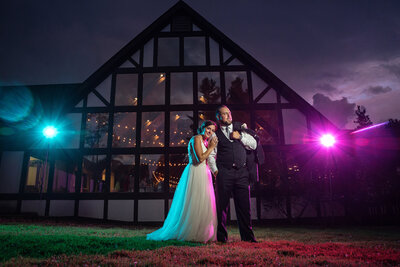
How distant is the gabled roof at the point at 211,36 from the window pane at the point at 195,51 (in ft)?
1.84

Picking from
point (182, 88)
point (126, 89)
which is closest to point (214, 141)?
point (182, 88)

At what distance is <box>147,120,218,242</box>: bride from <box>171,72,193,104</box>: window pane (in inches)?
238

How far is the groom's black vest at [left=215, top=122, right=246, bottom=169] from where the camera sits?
Answer: 4.29 m

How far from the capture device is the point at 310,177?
905 centimetres

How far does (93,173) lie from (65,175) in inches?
47.1

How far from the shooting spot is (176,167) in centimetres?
990

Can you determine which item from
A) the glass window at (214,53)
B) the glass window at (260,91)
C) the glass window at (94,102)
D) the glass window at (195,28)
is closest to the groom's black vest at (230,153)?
the glass window at (260,91)

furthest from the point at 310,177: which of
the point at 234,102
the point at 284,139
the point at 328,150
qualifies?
the point at 234,102

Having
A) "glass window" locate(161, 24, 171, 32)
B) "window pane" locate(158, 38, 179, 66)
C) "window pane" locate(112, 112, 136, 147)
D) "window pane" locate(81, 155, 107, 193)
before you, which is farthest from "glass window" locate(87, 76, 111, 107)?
"glass window" locate(161, 24, 171, 32)

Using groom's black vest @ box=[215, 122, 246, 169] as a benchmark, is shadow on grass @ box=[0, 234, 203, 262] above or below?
below

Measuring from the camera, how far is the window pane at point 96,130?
10.2m

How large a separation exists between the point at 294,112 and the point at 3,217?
11.1 meters

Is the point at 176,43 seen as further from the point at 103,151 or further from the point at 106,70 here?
the point at 103,151

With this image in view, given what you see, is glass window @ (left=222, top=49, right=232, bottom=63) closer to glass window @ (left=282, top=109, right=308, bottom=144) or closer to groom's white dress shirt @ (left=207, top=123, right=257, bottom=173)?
glass window @ (left=282, top=109, right=308, bottom=144)
